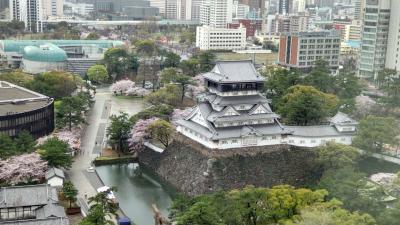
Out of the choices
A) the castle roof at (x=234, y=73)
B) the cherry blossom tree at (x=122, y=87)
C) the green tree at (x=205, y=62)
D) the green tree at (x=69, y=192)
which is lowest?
the green tree at (x=69, y=192)

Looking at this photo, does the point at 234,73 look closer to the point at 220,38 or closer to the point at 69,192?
the point at 69,192

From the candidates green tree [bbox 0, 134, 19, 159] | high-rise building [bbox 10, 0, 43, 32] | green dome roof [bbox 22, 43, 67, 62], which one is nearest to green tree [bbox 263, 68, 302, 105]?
green tree [bbox 0, 134, 19, 159]

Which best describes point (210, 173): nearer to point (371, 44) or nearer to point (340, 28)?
point (371, 44)

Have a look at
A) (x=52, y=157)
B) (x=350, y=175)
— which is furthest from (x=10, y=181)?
(x=350, y=175)

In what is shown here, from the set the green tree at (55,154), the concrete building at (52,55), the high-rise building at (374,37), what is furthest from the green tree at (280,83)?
the concrete building at (52,55)

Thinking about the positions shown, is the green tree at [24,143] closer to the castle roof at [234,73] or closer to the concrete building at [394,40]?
the castle roof at [234,73]

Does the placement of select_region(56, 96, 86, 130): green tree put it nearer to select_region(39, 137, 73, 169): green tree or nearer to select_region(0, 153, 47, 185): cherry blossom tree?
select_region(39, 137, 73, 169): green tree
